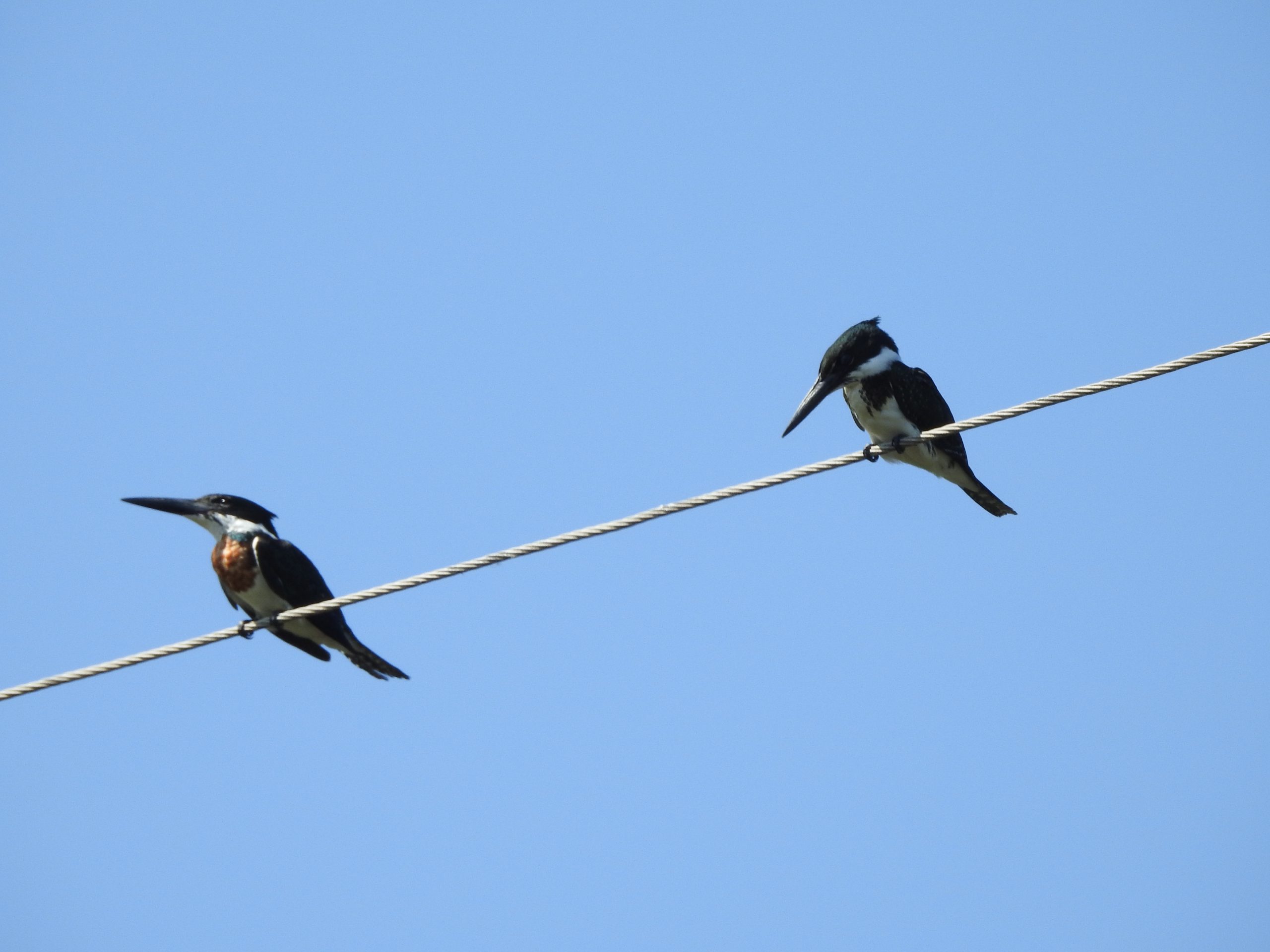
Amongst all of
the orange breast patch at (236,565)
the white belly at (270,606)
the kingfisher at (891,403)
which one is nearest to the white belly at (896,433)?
the kingfisher at (891,403)

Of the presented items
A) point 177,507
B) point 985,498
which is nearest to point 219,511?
point 177,507

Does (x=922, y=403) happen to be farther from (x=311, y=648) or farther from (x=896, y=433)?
(x=311, y=648)

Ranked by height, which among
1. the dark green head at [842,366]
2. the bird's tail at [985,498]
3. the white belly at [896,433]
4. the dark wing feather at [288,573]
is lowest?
the bird's tail at [985,498]

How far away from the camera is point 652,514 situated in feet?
14.0

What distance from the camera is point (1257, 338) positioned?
3850 mm

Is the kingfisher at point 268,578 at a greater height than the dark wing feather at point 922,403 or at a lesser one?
greater

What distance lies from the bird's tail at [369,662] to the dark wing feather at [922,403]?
8.84 feet

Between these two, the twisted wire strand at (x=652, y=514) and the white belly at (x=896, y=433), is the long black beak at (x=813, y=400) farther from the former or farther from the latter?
the twisted wire strand at (x=652, y=514)

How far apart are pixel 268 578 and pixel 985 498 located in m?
3.51

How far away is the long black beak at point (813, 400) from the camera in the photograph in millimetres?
6402

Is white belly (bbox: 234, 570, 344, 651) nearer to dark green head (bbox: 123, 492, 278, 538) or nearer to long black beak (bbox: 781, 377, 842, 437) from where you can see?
dark green head (bbox: 123, 492, 278, 538)

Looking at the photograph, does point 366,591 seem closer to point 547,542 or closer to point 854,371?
point 547,542

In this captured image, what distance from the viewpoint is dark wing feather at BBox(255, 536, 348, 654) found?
6113 millimetres

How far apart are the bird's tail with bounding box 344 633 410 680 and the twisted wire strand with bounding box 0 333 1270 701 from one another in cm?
133
